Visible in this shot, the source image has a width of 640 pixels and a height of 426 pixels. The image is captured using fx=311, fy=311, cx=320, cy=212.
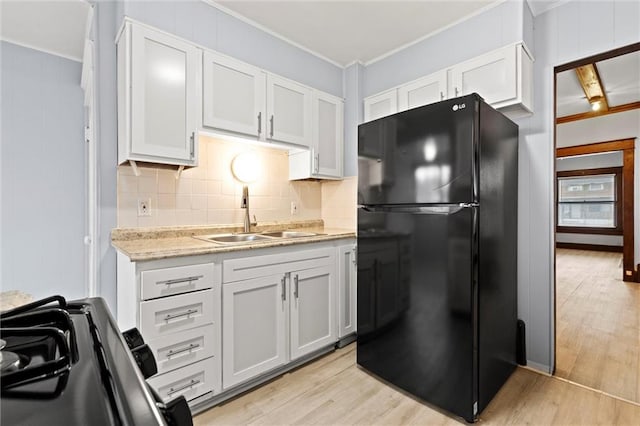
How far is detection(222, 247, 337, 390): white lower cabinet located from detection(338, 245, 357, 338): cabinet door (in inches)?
2.8

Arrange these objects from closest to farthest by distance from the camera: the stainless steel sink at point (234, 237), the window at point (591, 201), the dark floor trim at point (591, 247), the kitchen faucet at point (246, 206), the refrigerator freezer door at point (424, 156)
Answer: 1. the refrigerator freezer door at point (424, 156)
2. the stainless steel sink at point (234, 237)
3. the kitchen faucet at point (246, 206)
4. the window at point (591, 201)
5. the dark floor trim at point (591, 247)

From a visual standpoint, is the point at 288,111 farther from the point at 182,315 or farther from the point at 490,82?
the point at 182,315

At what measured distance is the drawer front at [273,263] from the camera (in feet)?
5.78

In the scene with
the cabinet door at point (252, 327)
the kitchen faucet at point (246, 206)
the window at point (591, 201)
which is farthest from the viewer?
the window at point (591, 201)

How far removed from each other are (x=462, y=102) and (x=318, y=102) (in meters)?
1.42

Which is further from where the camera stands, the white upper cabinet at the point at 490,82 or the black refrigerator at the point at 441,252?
the white upper cabinet at the point at 490,82

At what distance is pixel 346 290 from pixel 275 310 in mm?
670

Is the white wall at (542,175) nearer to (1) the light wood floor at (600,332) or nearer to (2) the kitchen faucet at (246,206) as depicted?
(1) the light wood floor at (600,332)

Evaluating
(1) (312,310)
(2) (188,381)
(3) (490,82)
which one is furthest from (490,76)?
(2) (188,381)

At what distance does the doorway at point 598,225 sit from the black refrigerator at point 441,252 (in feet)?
2.15

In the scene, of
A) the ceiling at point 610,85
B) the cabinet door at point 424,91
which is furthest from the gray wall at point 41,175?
the ceiling at point 610,85

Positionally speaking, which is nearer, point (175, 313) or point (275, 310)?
point (175, 313)

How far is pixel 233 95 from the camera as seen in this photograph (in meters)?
2.16

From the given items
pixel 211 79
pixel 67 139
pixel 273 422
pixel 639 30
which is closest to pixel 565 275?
pixel 639 30
